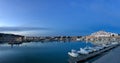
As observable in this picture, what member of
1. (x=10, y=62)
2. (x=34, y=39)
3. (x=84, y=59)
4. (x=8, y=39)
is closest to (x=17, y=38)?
(x=8, y=39)

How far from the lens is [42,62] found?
105ft

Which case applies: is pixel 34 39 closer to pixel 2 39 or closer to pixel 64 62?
pixel 2 39

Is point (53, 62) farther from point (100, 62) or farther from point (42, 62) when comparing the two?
point (100, 62)

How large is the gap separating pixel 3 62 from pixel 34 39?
6489 inches

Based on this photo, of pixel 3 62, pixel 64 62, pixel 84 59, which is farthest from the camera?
pixel 3 62

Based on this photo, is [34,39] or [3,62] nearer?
[3,62]

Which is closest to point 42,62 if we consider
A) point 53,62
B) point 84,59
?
point 53,62

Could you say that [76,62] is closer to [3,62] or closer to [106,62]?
[106,62]

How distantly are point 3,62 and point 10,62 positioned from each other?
102 centimetres

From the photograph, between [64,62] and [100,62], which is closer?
[100,62]

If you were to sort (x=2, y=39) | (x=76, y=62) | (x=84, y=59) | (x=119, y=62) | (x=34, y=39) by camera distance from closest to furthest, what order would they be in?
(x=119, y=62) < (x=76, y=62) < (x=84, y=59) < (x=2, y=39) < (x=34, y=39)

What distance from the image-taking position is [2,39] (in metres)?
147

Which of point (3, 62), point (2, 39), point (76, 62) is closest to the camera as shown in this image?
point (76, 62)

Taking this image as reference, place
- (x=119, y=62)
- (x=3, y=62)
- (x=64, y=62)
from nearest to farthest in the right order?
1. (x=119, y=62)
2. (x=64, y=62)
3. (x=3, y=62)
